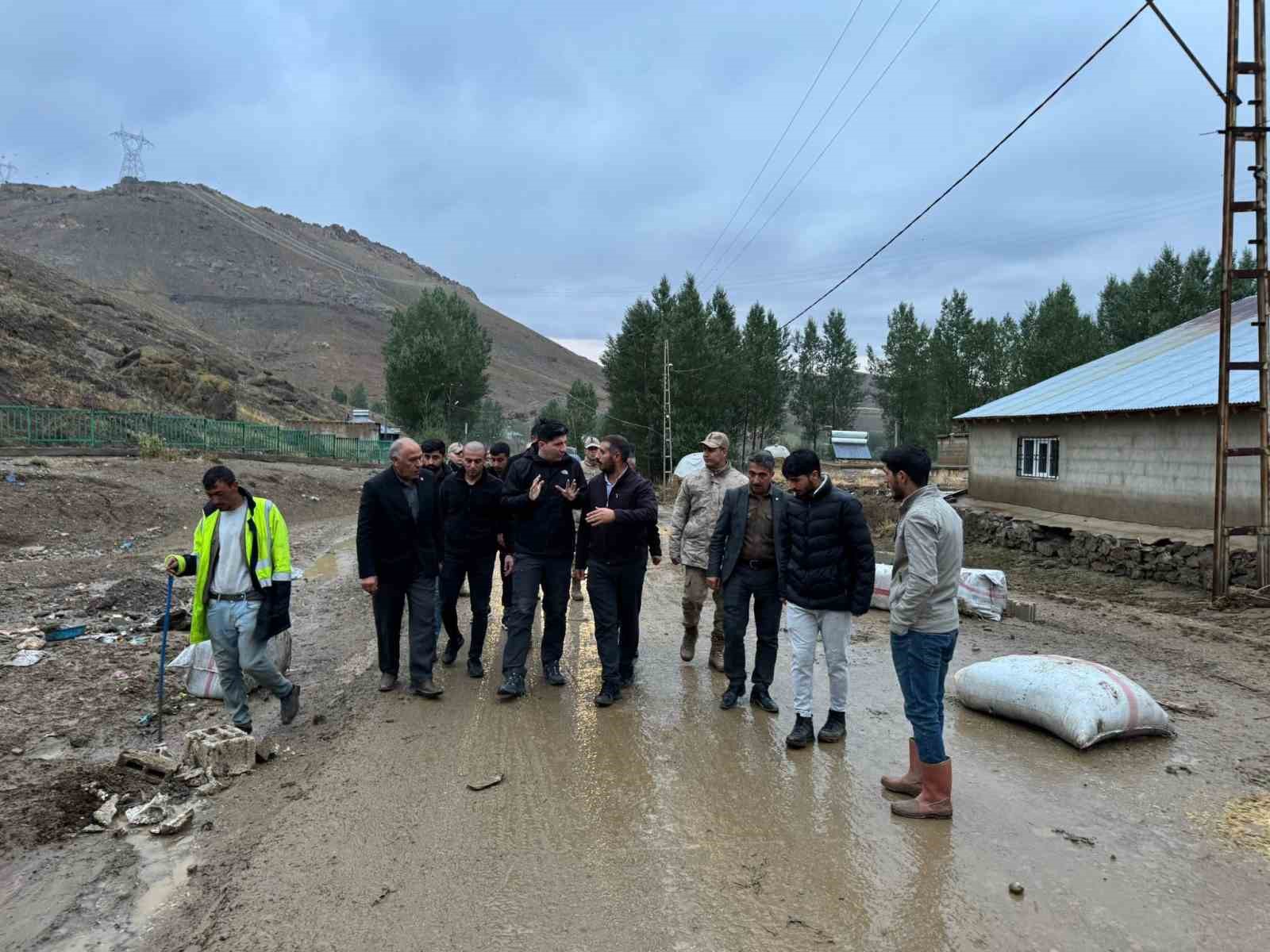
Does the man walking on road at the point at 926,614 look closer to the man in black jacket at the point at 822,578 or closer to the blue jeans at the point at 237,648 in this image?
the man in black jacket at the point at 822,578

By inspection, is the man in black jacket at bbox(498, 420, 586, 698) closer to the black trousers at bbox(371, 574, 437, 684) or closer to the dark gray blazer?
the black trousers at bbox(371, 574, 437, 684)

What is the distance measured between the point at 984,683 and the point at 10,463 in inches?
848

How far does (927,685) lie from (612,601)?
262 centimetres

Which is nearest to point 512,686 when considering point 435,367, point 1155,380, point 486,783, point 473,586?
point 473,586

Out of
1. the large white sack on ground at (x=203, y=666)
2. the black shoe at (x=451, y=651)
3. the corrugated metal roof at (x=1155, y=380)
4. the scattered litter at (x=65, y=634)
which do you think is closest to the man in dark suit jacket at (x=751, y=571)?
the black shoe at (x=451, y=651)

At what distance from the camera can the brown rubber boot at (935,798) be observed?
398 cm

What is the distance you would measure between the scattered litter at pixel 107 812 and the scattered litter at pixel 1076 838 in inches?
195

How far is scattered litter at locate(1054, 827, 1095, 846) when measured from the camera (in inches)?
148

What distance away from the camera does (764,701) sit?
226 inches

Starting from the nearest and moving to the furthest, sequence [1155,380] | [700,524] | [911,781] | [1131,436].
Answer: [911,781] < [700,524] < [1131,436] < [1155,380]

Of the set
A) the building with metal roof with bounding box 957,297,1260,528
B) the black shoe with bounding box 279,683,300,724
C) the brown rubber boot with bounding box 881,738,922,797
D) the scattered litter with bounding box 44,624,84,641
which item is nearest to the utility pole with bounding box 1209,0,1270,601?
the building with metal roof with bounding box 957,297,1260,528

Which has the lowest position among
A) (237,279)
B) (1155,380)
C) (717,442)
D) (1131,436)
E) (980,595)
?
(980,595)

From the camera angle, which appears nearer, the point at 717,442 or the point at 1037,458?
the point at 717,442

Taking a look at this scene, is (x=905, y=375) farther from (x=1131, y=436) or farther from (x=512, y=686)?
(x=512, y=686)
